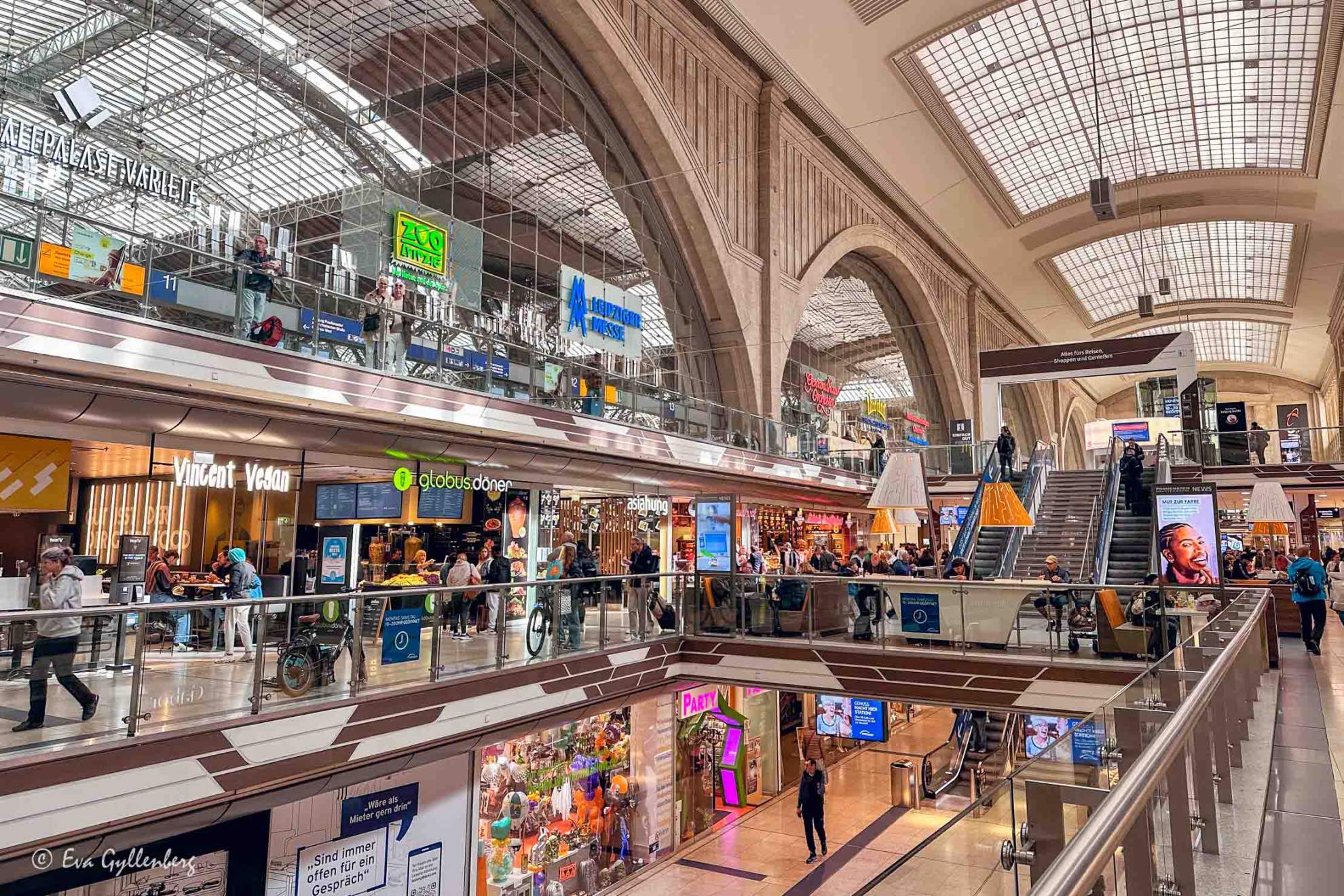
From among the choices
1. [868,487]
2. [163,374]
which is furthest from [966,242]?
[163,374]

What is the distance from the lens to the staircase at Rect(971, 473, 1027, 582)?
54.9 feet

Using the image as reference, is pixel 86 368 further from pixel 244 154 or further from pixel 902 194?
pixel 902 194

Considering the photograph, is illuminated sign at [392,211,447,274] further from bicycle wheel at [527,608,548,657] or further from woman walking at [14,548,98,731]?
woman walking at [14,548,98,731]

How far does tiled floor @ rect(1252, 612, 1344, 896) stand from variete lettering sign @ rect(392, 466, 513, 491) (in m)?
11.4

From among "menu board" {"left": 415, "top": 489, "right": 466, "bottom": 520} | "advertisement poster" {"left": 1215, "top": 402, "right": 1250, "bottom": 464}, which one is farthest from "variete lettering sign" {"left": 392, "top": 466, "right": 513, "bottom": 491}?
"advertisement poster" {"left": 1215, "top": 402, "right": 1250, "bottom": 464}

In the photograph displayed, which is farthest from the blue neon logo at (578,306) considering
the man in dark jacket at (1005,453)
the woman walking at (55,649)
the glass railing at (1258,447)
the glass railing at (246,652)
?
the glass railing at (1258,447)

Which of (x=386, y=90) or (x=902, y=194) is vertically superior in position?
(x=902, y=194)

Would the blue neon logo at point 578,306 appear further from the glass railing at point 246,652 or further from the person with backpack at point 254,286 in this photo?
the person with backpack at point 254,286

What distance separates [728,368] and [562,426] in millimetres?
9822

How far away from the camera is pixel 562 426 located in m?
14.1

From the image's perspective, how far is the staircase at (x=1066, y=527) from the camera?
1652 cm

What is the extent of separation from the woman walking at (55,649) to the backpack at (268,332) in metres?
3.51

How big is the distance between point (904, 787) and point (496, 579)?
10.8 metres

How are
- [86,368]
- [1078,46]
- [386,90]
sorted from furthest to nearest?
[1078,46] → [386,90] → [86,368]
